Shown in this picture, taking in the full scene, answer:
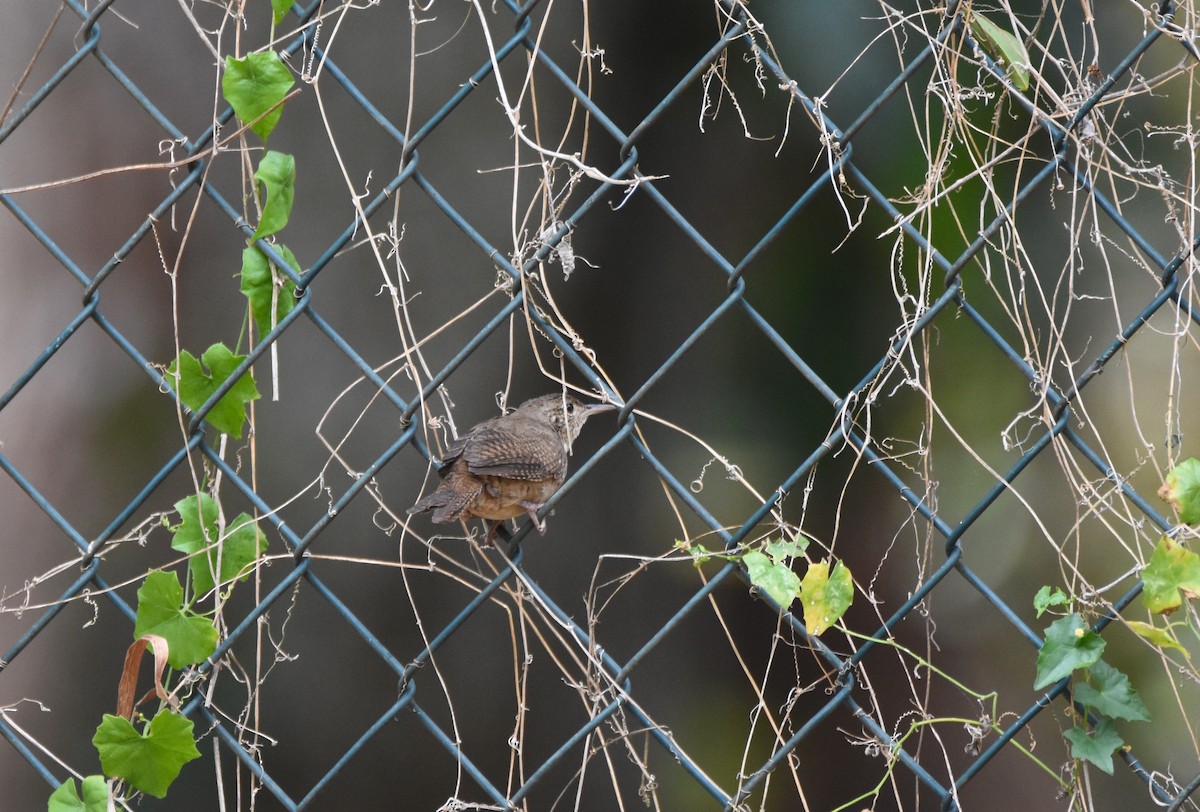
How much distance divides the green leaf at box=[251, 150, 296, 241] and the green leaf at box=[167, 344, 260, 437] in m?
0.24

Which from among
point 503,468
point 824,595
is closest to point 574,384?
point 503,468

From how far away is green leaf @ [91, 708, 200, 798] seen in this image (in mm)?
1962

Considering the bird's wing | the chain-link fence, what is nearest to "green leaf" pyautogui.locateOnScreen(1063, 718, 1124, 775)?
the bird's wing

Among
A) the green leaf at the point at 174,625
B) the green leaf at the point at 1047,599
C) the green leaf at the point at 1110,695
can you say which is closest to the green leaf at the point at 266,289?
the green leaf at the point at 174,625

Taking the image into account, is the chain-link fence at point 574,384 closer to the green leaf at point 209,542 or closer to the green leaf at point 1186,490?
the green leaf at point 209,542

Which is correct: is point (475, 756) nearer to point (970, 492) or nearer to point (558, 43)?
point (970, 492)

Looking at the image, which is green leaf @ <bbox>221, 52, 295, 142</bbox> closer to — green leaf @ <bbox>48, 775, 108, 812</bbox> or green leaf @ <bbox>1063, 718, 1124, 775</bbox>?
green leaf @ <bbox>48, 775, 108, 812</bbox>

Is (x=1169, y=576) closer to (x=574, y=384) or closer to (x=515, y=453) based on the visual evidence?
(x=515, y=453)

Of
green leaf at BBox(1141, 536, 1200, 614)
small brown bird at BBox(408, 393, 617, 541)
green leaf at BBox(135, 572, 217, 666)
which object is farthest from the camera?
small brown bird at BBox(408, 393, 617, 541)

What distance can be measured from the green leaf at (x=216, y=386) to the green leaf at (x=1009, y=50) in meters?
1.43

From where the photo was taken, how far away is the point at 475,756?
3.89 m

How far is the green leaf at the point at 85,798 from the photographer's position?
2014 mm

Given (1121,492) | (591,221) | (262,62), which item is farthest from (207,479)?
(591,221)

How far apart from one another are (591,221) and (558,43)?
A: 0.63 m
